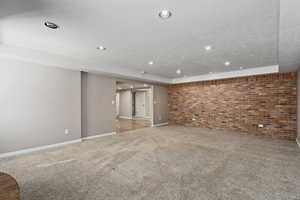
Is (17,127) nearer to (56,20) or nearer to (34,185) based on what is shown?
(34,185)

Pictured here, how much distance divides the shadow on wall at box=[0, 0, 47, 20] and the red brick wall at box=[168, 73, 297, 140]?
6.24 meters

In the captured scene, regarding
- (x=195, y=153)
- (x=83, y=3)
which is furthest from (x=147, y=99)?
(x=83, y=3)

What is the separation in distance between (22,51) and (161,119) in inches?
239

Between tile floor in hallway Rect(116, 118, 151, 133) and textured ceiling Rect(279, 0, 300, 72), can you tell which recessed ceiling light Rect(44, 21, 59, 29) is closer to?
textured ceiling Rect(279, 0, 300, 72)

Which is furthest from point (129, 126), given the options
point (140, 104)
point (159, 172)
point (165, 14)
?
point (165, 14)

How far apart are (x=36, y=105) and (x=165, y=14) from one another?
12.6 ft

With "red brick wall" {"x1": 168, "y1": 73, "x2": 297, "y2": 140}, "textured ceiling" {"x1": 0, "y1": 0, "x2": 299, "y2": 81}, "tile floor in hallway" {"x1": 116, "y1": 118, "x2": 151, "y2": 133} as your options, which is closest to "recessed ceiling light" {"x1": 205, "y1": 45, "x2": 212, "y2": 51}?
"textured ceiling" {"x1": 0, "y1": 0, "x2": 299, "y2": 81}

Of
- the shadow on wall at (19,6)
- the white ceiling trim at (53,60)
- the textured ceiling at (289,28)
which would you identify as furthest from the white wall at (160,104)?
the shadow on wall at (19,6)

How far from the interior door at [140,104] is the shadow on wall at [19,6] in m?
9.38

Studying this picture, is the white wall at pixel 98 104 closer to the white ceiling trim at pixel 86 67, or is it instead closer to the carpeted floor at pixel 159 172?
the white ceiling trim at pixel 86 67

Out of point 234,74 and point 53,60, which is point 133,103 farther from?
point 53,60

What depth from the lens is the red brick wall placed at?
4.69 meters

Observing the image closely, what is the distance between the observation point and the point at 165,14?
1958mm

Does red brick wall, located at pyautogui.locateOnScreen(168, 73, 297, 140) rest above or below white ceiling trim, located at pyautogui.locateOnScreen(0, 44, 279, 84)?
below
